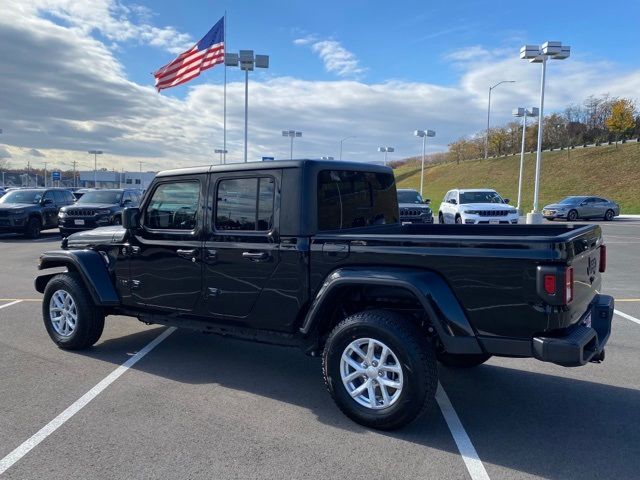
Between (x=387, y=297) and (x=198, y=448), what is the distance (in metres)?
1.69

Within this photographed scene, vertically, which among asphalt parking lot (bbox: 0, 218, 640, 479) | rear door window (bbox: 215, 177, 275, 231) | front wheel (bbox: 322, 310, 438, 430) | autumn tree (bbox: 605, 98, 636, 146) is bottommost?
asphalt parking lot (bbox: 0, 218, 640, 479)

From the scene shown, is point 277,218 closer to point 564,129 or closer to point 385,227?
point 385,227

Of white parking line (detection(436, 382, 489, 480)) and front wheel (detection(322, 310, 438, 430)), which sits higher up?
front wheel (detection(322, 310, 438, 430))

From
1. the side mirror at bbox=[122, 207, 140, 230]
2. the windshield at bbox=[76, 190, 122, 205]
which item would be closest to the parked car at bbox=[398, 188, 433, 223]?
the windshield at bbox=[76, 190, 122, 205]

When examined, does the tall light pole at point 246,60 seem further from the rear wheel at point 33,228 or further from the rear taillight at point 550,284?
the rear taillight at point 550,284

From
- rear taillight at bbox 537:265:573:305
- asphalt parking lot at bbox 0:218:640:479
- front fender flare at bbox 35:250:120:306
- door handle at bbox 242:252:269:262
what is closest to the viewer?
rear taillight at bbox 537:265:573:305

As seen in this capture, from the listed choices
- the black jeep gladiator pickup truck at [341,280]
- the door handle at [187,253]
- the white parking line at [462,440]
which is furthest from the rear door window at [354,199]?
the white parking line at [462,440]

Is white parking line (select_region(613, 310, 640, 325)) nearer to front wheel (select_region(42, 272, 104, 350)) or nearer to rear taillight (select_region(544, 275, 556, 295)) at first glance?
rear taillight (select_region(544, 275, 556, 295))

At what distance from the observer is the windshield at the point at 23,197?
19.1 metres

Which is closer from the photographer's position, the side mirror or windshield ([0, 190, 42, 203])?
the side mirror

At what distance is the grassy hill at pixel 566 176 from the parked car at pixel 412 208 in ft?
95.4

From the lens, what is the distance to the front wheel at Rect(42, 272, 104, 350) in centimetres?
555

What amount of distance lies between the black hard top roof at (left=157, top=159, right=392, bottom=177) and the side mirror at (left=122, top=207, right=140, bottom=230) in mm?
418

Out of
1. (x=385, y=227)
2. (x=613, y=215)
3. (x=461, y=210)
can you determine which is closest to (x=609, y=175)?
(x=613, y=215)
